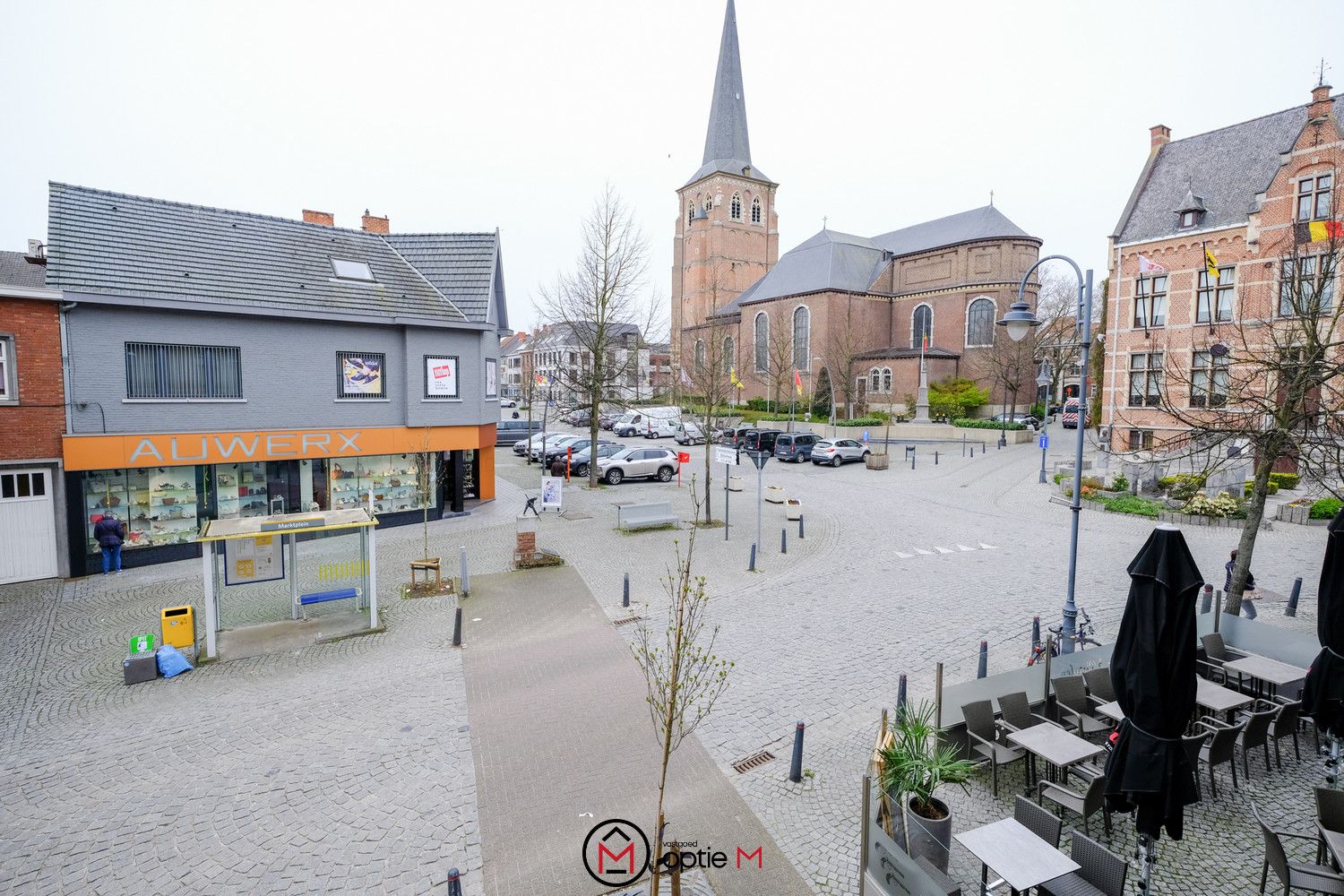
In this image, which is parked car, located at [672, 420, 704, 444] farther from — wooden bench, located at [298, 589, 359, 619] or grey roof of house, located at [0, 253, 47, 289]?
wooden bench, located at [298, 589, 359, 619]

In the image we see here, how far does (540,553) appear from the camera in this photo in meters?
15.6

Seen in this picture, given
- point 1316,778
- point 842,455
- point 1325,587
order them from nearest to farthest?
point 1325,587
point 1316,778
point 842,455

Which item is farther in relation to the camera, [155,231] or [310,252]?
[310,252]

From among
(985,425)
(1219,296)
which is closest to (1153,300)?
(1219,296)

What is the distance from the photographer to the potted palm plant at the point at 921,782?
17.7 feet

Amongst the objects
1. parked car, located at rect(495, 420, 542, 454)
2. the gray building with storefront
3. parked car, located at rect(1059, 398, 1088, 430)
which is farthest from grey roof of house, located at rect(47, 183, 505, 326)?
parked car, located at rect(1059, 398, 1088, 430)

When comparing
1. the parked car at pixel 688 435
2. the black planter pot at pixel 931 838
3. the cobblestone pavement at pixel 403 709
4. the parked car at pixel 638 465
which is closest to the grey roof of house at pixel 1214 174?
the cobblestone pavement at pixel 403 709

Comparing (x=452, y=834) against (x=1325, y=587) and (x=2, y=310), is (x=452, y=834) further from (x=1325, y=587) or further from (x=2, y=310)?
(x=2, y=310)

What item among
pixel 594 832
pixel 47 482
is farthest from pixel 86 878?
pixel 47 482

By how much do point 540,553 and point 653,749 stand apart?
8536mm

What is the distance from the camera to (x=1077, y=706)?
7637mm

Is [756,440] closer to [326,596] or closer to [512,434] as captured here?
[512,434]

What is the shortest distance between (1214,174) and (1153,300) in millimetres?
6624

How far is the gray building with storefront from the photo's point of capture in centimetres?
1548
